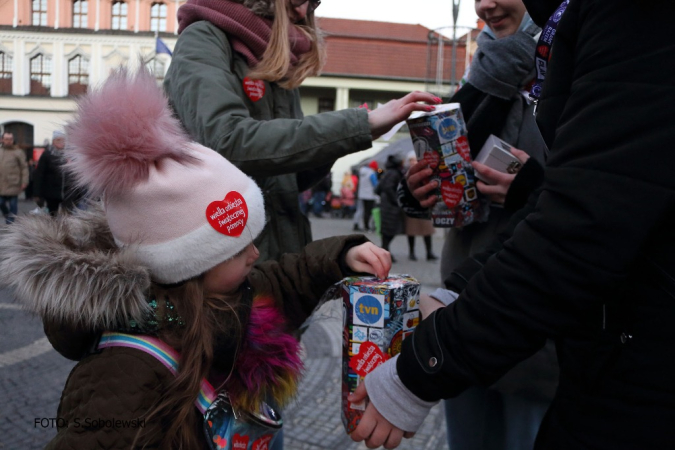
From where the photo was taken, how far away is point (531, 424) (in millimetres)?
1696

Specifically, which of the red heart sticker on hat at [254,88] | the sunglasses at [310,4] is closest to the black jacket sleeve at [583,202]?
the red heart sticker on hat at [254,88]

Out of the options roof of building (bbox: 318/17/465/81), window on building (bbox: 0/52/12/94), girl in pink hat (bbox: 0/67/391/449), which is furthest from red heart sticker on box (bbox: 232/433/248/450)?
window on building (bbox: 0/52/12/94)

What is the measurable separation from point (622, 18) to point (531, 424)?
123 cm

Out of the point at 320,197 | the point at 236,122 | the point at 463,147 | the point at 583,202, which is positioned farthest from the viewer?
the point at 320,197

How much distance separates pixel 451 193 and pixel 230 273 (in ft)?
2.29

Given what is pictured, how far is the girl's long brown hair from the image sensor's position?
125 centimetres

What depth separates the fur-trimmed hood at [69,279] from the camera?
1.26 metres

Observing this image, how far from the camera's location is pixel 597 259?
2.92 feet

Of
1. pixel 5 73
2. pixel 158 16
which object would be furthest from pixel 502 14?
pixel 5 73

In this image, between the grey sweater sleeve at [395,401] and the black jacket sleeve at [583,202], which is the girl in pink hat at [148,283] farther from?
the black jacket sleeve at [583,202]

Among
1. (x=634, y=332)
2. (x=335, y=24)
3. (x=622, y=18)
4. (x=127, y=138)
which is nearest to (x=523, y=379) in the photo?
(x=634, y=332)

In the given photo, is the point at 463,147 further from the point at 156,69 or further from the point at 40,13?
the point at 40,13

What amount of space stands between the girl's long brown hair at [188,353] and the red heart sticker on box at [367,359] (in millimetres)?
307

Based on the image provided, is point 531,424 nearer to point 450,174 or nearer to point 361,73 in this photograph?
point 450,174
